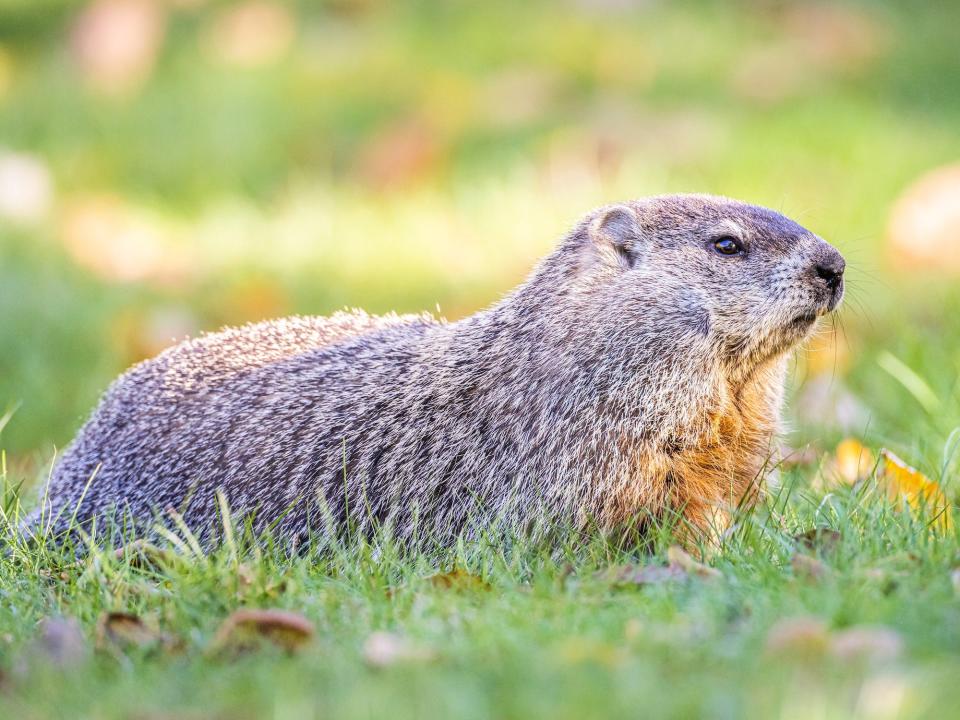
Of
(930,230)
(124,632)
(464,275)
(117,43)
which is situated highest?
(117,43)

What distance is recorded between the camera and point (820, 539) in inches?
133

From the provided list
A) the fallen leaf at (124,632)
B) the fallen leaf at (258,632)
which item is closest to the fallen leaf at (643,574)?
the fallen leaf at (258,632)

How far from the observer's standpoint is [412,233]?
786 cm

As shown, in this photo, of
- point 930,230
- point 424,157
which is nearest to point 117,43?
point 424,157

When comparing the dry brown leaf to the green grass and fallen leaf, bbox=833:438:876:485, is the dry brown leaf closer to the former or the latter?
the green grass

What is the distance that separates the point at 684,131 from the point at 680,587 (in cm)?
623

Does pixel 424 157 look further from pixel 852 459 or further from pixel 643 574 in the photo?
pixel 643 574

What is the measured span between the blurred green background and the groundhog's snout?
1230 mm

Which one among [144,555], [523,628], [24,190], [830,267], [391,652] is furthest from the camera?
[24,190]

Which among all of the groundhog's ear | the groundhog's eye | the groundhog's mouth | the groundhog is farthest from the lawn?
the groundhog's ear

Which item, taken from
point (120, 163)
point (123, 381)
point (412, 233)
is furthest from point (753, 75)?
point (123, 381)

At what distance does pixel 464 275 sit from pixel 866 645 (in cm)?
491

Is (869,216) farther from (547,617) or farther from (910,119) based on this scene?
(547,617)

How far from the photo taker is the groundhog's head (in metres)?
3.92
